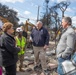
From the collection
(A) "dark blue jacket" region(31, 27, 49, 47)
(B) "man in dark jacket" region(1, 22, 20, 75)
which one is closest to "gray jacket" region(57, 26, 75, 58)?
(B) "man in dark jacket" region(1, 22, 20, 75)

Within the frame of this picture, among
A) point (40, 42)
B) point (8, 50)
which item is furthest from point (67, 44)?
point (40, 42)

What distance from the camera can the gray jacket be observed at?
17.7 feet

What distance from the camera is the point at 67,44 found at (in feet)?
17.9

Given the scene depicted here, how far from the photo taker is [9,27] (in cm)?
570

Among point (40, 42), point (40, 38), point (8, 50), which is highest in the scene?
point (8, 50)

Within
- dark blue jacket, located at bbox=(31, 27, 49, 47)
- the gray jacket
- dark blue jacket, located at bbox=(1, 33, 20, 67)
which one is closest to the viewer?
the gray jacket

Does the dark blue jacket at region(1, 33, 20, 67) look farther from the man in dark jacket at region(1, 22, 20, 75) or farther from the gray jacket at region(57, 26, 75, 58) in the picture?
the gray jacket at region(57, 26, 75, 58)

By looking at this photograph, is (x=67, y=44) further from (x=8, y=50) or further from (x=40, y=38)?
(x=40, y=38)

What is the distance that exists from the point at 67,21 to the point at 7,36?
1425 mm

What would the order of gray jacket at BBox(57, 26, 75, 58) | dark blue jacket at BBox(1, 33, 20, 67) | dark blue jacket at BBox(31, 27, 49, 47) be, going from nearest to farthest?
gray jacket at BBox(57, 26, 75, 58)
dark blue jacket at BBox(1, 33, 20, 67)
dark blue jacket at BBox(31, 27, 49, 47)

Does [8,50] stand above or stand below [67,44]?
below

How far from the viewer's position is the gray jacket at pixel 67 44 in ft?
17.7

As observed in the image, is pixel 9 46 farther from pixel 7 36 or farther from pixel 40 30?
pixel 40 30

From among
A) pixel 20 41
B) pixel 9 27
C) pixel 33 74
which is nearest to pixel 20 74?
pixel 33 74
